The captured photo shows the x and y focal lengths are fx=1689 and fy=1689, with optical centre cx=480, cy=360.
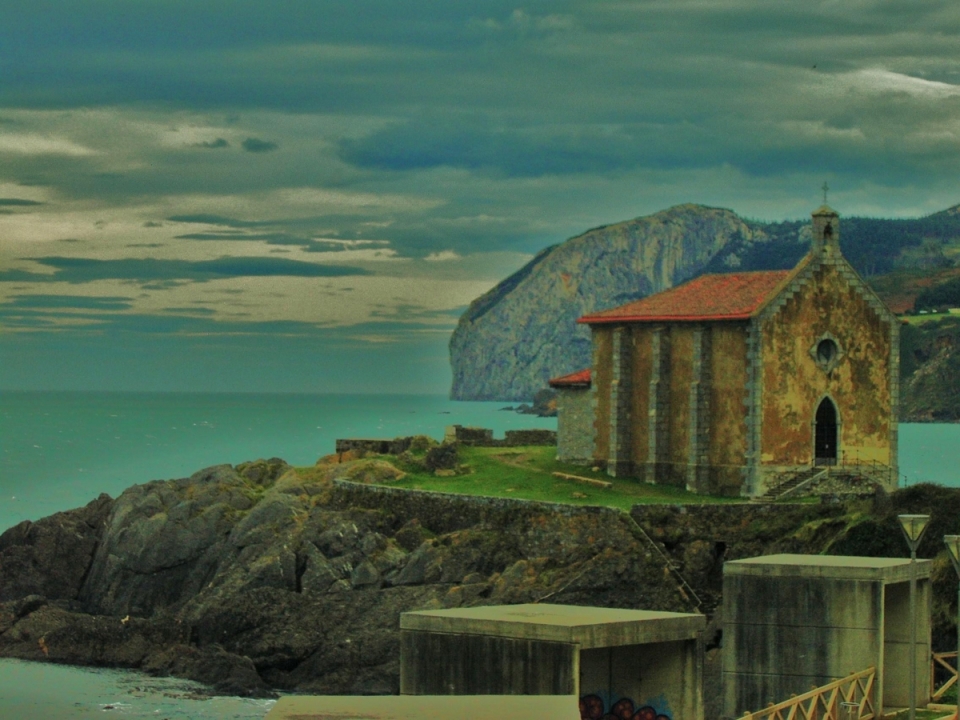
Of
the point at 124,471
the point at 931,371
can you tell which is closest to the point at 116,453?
the point at 124,471

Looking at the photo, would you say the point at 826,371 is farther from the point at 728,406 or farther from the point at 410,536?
the point at 410,536

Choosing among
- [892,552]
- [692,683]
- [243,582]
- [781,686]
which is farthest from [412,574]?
[692,683]

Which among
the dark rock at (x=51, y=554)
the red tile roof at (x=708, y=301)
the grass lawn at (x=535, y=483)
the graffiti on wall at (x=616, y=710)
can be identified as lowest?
the dark rock at (x=51, y=554)

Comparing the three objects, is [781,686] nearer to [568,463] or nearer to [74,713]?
[74,713]

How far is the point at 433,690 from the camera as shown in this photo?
72.9 ft

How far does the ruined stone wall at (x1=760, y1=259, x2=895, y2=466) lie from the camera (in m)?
48.4

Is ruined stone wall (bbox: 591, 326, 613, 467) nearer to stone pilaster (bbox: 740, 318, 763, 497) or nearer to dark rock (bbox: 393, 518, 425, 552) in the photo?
stone pilaster (bbox: 740, 318, 763, 497)

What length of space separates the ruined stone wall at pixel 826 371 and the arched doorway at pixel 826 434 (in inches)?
7.3

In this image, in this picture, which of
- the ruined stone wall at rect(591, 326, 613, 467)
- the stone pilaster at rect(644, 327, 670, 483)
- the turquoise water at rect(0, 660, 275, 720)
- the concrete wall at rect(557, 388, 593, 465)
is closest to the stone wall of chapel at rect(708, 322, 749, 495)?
the stone pilaster at rect(644, 327, 670, 483)

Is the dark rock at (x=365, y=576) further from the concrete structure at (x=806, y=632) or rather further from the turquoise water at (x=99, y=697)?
the concrete structure at (x=806, y=632)

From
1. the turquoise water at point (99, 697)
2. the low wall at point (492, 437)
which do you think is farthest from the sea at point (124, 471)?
the low wall at point (492, 437)

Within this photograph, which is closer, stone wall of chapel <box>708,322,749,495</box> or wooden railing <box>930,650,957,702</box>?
wooden railing <box>930,650,957,702</box>

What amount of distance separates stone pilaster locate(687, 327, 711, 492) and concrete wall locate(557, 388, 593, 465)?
15.5 feet

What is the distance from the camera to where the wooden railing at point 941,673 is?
29828 millimetres
